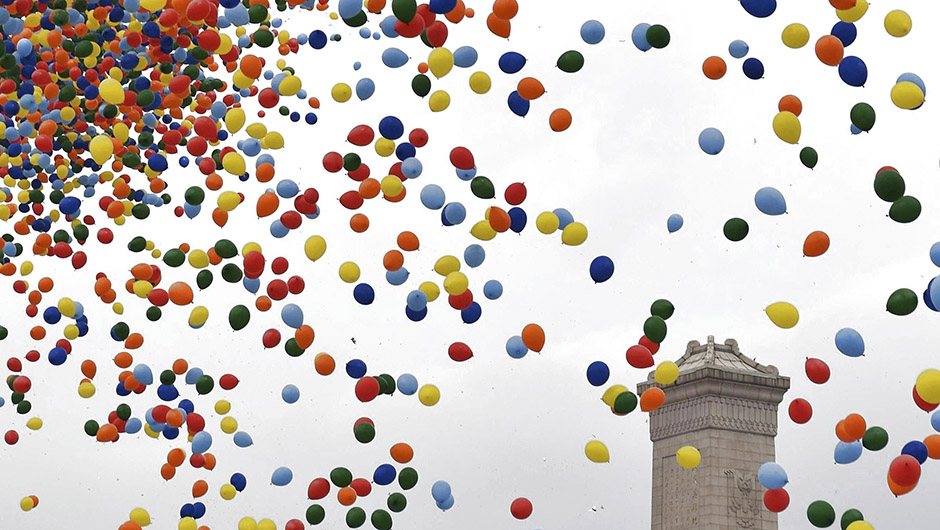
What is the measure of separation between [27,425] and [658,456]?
22.9 metres

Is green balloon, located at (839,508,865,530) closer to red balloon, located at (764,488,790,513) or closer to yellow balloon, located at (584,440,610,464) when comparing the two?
red balloon, located at (764,488,790,513)

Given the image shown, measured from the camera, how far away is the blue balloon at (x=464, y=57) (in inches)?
313

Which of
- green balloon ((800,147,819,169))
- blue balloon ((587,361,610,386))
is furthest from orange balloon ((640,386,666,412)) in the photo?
green balloon ((800,147,819,169))

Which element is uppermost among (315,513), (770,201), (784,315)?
(770,201)

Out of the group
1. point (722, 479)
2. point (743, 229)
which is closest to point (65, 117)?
point (743, 229)

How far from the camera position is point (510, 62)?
790cm

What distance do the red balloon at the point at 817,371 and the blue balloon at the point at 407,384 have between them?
8.78 ft

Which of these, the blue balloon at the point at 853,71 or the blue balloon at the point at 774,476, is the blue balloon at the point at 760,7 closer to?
the blue balloon at the point at 853,71

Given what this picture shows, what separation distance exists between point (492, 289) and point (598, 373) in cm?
103

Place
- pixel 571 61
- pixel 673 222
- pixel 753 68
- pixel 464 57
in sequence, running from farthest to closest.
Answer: pixel 673 222 → pixel 753 68 → pixel 571 61 → pixel 464 57

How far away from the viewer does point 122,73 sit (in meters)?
9.09

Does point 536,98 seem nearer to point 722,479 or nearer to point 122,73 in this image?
point 122,73

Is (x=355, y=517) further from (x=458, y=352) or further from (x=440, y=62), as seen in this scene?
(x=440, y=62)

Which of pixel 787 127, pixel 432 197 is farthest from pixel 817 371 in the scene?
pixel 432 197
